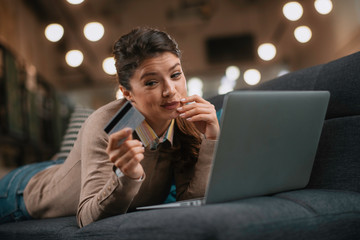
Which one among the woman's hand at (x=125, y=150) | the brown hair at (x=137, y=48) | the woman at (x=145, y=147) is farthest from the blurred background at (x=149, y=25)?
the woman's hand at (x=125, y=150)

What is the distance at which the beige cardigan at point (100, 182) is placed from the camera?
124cm

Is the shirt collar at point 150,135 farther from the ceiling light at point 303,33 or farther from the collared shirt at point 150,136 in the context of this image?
the ceiling light at point 303,33

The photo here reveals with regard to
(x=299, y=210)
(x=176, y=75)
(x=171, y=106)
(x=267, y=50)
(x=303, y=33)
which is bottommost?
(x=299, y=210)

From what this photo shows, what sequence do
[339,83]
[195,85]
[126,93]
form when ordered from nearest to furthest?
[339,83] → [126,93] → [195,85]

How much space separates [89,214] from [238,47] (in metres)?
8.42

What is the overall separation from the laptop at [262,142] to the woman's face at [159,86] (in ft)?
1.66

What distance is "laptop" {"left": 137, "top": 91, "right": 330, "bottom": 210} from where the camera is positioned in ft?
3.19

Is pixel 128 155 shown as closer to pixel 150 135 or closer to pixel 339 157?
pixel 150 135

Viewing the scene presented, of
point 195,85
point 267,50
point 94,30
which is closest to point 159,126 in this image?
point 94,30

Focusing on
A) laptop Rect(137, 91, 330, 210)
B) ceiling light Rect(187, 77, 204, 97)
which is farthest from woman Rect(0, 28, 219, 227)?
ceiling light Rect(187, 77, 204, 97)

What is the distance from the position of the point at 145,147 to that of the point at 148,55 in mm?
353

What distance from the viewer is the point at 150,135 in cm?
157

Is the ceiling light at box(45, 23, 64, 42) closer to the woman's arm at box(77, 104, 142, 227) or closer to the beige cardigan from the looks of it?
the beige cardigan

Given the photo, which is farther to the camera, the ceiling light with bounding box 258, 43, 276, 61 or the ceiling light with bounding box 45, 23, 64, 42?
the ceiling light with bounding box 258, 43, 276, 61
